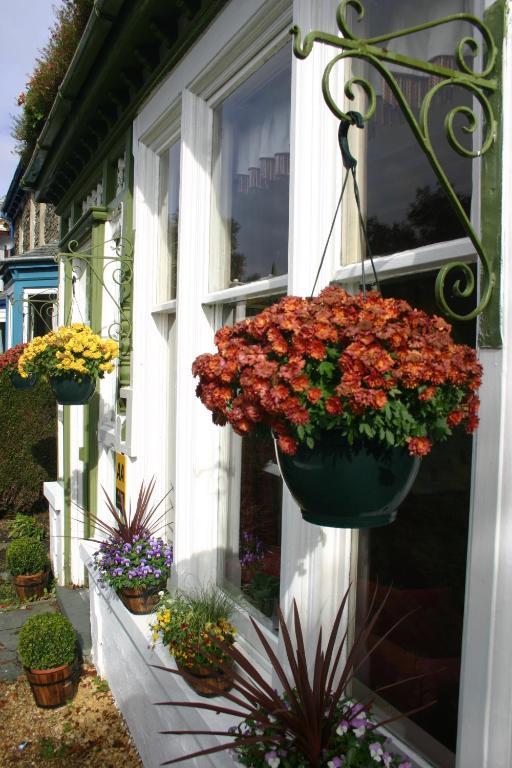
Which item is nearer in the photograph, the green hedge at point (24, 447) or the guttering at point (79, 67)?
the guttering at point (79, 67)

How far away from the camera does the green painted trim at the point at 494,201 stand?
1411 millimetres

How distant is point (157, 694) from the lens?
304 centimetres

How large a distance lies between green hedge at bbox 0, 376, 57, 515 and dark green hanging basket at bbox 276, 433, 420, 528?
26.9ft

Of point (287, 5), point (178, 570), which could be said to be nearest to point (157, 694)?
point (178, 570)

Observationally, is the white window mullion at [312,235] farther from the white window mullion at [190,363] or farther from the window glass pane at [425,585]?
the white window mullion at [190,363]

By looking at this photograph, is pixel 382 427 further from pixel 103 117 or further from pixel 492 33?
pixel 103 117

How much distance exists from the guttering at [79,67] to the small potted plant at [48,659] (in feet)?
12.2

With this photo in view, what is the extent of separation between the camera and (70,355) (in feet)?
13.1

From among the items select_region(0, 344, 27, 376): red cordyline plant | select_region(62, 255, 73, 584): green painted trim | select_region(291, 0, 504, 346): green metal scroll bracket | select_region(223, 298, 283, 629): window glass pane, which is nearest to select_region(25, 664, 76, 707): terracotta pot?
select_region(223, 298, 283, 629): window glass pane

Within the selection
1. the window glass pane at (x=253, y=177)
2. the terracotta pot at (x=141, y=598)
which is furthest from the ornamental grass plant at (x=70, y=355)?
the terracotta pot at (x=141, y=598)

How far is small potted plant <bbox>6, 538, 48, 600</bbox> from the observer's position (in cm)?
645

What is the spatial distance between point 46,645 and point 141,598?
1148 mm

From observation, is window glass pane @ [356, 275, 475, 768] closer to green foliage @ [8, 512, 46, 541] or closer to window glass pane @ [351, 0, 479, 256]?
window glass pane @ [351, 0, 479, 256]

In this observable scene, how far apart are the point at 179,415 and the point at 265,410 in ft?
6.38
